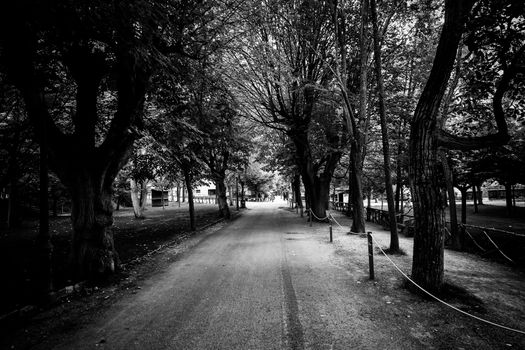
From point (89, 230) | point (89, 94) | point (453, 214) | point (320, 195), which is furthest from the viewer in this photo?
point (320, 195)

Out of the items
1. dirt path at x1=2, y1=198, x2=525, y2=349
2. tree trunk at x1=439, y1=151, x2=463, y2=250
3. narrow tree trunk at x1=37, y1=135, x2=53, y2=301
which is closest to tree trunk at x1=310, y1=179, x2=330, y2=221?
tree trunk at x1=439, y1=151, x2=463, y2=250

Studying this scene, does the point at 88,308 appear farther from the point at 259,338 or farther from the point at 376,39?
the point at 376,39

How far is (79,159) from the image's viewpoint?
277 inches

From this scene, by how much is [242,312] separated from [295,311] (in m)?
0.96

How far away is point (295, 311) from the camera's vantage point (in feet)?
16.3

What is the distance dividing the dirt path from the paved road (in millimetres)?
16

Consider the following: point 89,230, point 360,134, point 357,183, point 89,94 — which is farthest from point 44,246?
point 360,134

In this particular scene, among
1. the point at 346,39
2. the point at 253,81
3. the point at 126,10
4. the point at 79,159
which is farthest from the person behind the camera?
the point at 253,81

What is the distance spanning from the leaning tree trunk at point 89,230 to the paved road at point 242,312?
154cm

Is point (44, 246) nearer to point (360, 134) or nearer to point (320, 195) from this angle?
point (360, 134)

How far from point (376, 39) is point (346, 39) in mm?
4701

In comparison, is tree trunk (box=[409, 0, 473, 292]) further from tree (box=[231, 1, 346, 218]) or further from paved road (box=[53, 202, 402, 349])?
tree (box=[231, 1, 346, 218])

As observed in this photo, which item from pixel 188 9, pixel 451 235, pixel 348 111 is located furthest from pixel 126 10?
pixel 451 235

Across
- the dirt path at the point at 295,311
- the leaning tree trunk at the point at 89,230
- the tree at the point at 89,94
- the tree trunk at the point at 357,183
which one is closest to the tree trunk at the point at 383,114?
the dirt path at the point at 295,311
